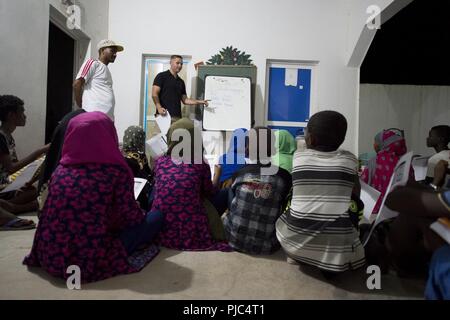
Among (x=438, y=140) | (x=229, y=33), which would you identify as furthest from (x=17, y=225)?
(x=229, y=33)

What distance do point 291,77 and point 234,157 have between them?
3240 millimetres

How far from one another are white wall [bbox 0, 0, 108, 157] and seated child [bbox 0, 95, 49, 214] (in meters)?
0.64

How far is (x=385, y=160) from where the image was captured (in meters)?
2.45

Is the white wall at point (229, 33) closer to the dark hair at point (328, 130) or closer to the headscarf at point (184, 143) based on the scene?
the headscarf at point (184, 143)

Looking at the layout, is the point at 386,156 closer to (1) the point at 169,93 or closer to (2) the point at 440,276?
(2) the point at 440,276

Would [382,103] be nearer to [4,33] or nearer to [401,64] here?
[401,64]

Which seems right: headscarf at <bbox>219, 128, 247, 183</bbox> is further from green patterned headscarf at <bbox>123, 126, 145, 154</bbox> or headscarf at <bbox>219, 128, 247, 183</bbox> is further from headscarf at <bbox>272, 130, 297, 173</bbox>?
green patterned headscarf at <bbox>123, 126, 145, 154</bbox>

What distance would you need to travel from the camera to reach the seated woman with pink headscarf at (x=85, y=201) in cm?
137

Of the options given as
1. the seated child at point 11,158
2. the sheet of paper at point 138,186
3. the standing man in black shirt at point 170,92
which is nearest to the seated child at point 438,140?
the sheet of paper at point 138,186

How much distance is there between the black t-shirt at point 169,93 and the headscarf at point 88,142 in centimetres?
301

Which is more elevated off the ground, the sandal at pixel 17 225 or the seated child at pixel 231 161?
the seated child at pixel 231 161

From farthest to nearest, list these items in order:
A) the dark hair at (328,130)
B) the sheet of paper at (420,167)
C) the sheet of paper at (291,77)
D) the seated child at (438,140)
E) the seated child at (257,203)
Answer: the sheet of paper at (291,77) < the sheet of paper at (420,167) < the seated child at (438,140) < the seated child at (257,203) < the dark hair at (328,130)

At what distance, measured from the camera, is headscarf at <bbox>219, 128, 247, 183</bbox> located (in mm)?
2240

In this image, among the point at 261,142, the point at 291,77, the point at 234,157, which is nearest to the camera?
the point at 261,142
